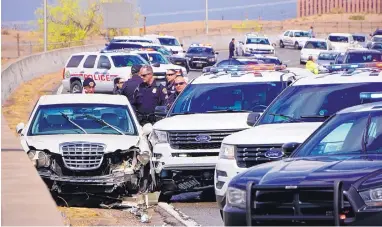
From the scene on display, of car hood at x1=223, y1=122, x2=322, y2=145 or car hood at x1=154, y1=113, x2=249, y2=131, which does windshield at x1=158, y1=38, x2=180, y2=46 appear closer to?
car hood at x1=154, y1=113, x2=249, y2=131

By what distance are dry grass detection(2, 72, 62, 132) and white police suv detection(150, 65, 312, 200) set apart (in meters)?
9.19

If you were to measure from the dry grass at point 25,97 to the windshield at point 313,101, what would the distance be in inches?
476

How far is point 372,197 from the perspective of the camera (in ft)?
28.5

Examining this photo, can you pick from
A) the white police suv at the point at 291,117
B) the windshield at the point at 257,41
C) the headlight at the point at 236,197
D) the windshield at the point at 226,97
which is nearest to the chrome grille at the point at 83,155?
the white police suv at the point at 291,117

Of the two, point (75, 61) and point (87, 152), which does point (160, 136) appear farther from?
point (75, 61)

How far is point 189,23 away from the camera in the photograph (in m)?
168

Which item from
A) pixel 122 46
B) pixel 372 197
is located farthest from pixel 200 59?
pixel 372 197

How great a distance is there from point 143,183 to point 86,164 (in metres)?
0.98

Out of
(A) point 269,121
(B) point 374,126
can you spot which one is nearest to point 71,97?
(A) point 269,121

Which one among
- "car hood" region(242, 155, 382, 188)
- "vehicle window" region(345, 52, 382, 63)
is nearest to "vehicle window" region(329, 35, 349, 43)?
"vehicle window" region(345, 52, 382, 63)

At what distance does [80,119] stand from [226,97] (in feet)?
7.85

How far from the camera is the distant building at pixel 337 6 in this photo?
154m

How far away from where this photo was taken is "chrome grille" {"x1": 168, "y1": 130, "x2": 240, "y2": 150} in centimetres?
1569

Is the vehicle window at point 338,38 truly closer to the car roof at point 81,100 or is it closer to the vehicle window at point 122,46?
the vehicle window at point 122,46
